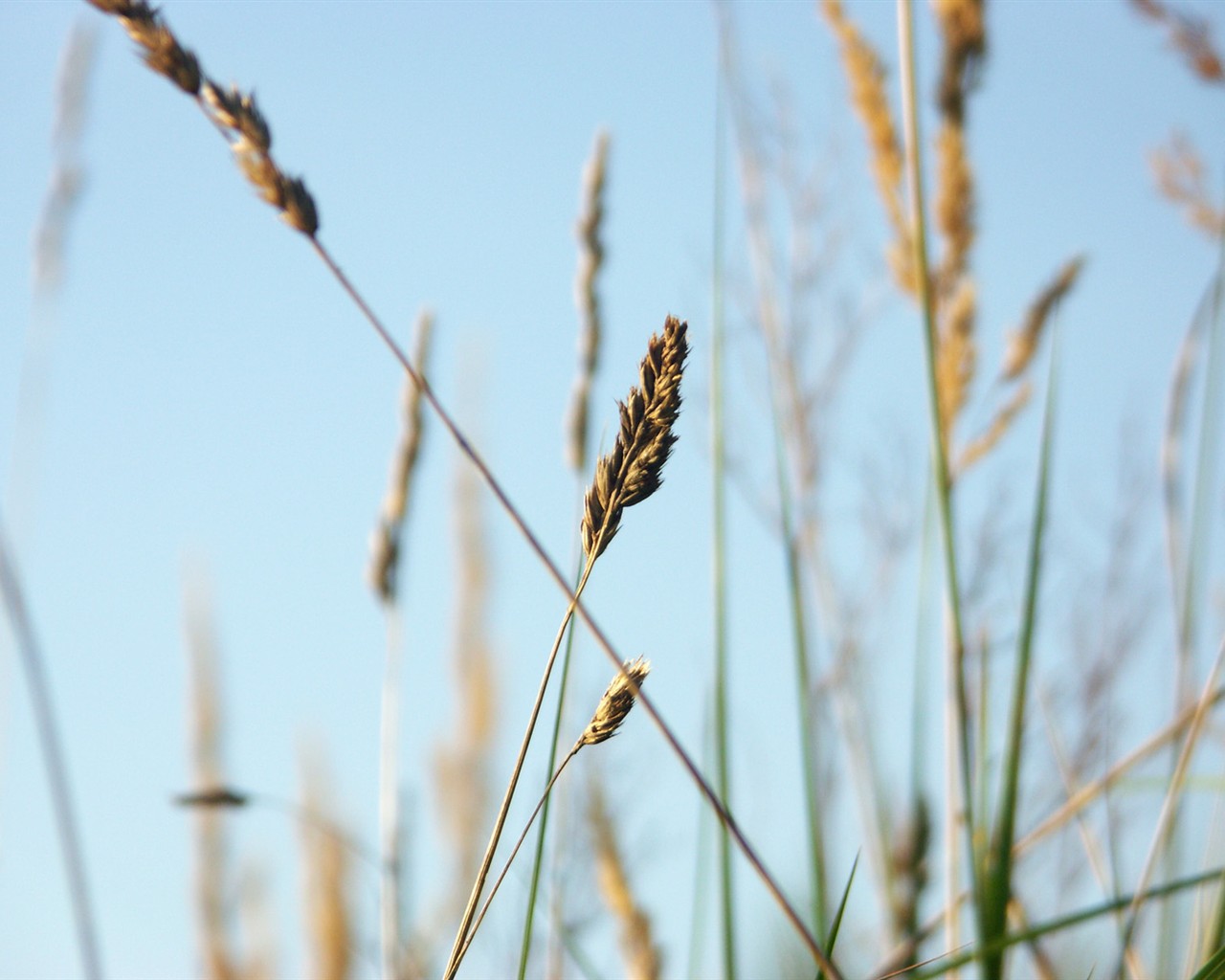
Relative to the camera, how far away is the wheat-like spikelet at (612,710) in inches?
14.3

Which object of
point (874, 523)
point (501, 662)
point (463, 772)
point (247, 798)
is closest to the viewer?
point (247, 798)

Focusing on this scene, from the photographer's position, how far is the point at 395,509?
0.84 m

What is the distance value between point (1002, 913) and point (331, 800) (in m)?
1.76

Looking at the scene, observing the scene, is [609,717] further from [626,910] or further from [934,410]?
[626,910]

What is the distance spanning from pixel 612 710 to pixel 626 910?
45 centimetres

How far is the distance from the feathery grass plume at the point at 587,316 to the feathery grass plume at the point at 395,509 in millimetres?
139

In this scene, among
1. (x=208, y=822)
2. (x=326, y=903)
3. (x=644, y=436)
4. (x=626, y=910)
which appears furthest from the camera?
(x=208, y=822)

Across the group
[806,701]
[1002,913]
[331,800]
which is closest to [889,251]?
[806,701]

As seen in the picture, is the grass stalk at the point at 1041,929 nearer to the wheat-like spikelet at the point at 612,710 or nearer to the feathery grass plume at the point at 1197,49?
the wheat-like spikelet at the point at 612,710

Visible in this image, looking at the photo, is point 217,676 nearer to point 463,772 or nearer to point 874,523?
point 463,772

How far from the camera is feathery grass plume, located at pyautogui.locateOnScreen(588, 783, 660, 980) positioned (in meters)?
0.72

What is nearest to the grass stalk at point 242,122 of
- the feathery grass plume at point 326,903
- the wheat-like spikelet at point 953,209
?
the wheat-like spikelet at point 953,209

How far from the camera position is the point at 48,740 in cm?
48

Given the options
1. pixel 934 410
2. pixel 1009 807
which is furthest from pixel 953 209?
pixel 1009 807
